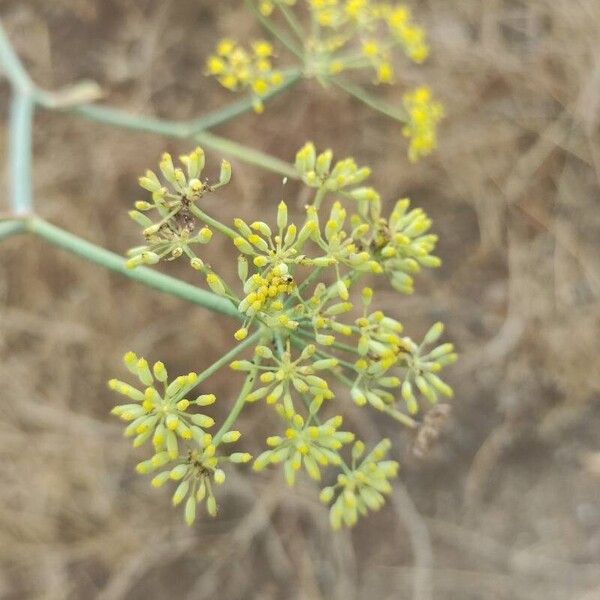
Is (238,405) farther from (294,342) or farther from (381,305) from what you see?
(381,305)

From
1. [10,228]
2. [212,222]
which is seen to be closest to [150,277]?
[212,222]

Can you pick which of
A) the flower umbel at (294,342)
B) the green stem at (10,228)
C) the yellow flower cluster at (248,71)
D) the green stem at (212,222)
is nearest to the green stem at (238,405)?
the flower umbel at (294,342)

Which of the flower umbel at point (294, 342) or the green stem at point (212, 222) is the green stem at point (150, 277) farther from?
the green stem at point (212, 222)

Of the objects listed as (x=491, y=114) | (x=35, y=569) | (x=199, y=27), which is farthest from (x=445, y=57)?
(x=35, y=569)

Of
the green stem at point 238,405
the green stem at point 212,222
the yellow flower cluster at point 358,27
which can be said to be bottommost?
the green stem at point 238,405

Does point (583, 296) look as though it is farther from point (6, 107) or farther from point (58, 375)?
point (6, 107)

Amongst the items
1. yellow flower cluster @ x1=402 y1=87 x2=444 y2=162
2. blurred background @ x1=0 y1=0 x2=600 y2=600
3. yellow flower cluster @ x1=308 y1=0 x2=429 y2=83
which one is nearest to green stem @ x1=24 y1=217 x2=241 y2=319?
yellow flower cluster @ x1=308 y1=0 x2=429 y2=83

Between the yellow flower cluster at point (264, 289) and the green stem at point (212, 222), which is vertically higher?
the green stem at point (212, 222)
